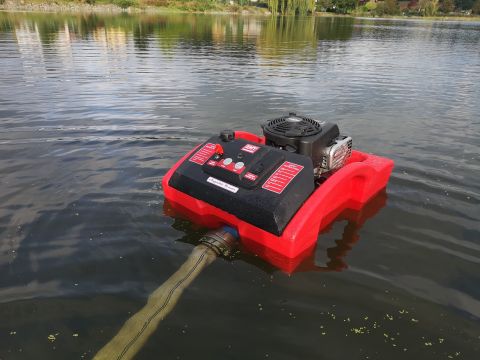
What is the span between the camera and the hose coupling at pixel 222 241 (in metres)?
3.61

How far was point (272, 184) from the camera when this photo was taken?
3553 millimetres

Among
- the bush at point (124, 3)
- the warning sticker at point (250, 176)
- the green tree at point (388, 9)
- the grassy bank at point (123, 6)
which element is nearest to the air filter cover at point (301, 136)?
the warning sticker at point (250, 176)

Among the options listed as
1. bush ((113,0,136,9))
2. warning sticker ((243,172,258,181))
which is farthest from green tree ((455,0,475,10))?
warning sticker ((243,172,258,181))

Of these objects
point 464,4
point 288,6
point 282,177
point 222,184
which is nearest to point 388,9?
point 464,4

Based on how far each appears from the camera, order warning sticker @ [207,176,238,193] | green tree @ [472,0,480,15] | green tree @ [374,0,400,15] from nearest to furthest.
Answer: warning sticker @ [207,176,238,193]
green tree @ [472,0,480,15]
green tree @ [374,0,400,15]

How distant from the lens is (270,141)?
4.28 meters

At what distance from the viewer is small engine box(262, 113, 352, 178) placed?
399cm

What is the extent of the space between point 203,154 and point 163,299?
176 centimetres

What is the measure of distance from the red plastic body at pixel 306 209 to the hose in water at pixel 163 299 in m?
0.27

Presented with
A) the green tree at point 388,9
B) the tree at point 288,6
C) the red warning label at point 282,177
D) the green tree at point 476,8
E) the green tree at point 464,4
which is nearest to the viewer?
the red warning label at point 282,177

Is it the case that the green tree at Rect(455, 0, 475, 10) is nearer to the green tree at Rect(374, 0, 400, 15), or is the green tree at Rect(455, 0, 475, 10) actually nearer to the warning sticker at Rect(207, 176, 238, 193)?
the green tree at Rect(374, 0, 400, 15)

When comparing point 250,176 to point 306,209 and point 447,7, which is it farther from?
point 447,7

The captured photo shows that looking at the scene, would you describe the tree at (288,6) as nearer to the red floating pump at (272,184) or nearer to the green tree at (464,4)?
the green tree at (464,4)

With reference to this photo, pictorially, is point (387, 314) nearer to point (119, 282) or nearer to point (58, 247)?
point (119, 282)
